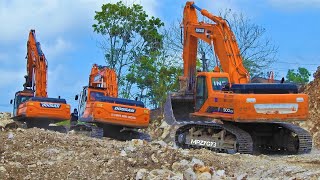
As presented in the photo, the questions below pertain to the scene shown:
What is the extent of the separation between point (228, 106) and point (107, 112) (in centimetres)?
749

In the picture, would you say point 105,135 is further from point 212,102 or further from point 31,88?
point 212,102

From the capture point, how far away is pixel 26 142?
577 inches

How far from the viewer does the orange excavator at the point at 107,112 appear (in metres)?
24.1

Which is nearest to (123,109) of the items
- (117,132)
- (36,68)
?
(117,132)

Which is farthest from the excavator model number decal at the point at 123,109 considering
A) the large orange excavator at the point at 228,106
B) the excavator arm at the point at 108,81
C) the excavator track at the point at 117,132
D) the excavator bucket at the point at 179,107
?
the excavator bucket at the point at 179,107

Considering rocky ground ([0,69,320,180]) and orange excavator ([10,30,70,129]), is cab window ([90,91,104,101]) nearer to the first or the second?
orange excavator ([10,30,70,129])

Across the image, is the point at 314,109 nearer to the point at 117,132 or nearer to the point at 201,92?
the point at 117,132

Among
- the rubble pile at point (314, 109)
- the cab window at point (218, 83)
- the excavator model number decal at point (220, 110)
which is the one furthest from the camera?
the rubble pile at point (314, 109)

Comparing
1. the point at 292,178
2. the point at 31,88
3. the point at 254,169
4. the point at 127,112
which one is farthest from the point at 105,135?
the point at 292,178

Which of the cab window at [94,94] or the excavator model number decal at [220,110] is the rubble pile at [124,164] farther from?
the cab window at [94,94]

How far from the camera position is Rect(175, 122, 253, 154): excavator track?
17.6 meters

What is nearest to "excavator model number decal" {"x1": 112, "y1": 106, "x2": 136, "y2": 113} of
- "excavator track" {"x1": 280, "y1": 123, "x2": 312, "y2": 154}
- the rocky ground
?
"excavator track" {"x1": 280, "y1": 123, "x2": 312, "y2": 154}

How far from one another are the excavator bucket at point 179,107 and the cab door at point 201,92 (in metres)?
0.90

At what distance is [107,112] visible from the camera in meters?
24.0
